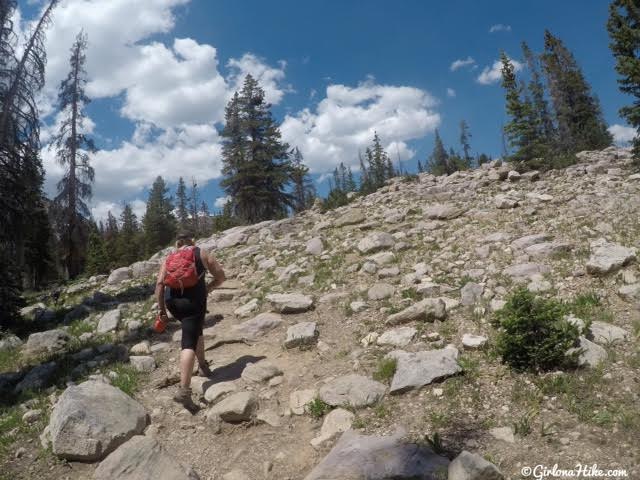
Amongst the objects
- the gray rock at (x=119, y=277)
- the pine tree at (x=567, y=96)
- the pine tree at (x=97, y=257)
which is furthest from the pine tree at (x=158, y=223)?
the pine tree at (x=567, y=96)

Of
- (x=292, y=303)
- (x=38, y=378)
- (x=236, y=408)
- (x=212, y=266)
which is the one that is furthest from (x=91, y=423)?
(x=292, y=303)

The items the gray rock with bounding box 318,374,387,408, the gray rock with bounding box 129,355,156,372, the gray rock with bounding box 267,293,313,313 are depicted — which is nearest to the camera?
the gray rock with bounding box 318,374,387,408

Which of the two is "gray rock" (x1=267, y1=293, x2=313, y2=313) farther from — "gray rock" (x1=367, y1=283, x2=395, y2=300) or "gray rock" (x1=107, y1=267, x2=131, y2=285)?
"gray rock" (x1=107, y1=267, x2=131, y2=285)

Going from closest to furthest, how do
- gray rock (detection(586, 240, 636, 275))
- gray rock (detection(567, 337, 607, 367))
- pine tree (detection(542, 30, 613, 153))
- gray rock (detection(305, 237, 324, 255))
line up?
gray rock (detection(567, 337, 607, 367)) → gray rock (detection(586, 240, 636, 275)) → gray rock (detection(305, 237, 324, 255)) → pine tree (detection(542, 30, 613, 153))

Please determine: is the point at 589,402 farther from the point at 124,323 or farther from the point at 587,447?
the point at 124,323

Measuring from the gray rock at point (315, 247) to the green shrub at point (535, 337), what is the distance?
23.1 ft

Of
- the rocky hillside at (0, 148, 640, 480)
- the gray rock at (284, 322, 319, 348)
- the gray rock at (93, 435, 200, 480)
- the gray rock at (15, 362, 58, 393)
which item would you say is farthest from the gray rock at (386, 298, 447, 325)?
the gray rock at (15, 362, 58, 393)

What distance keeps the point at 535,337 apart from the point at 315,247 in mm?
7657

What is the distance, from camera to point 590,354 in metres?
4.51

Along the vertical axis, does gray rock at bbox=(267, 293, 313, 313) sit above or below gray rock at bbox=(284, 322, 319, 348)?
above

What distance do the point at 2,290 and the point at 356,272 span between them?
10.0 m

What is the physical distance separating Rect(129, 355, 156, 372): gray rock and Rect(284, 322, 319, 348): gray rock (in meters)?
2.18

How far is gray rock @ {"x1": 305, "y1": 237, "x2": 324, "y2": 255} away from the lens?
37.7 feet

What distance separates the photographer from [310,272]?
9875mm
